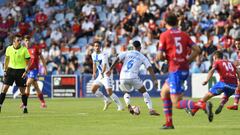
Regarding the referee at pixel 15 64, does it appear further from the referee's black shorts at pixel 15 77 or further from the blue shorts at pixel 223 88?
the blue shorts at pixel 223 88

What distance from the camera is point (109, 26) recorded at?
41188mm

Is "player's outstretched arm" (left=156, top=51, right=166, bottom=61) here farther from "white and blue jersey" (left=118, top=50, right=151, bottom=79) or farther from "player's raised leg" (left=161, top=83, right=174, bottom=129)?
"white and blue jersey" (left=118, top=50, right=151, bottom=79)

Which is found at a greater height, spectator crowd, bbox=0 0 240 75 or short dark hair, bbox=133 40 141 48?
spectator crowd, bbox=0 0 240 75

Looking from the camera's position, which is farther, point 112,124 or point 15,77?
point 15,77

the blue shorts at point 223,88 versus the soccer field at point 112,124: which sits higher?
the blue shorts at point 223,88

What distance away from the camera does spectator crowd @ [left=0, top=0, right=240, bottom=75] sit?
37938 millimetres

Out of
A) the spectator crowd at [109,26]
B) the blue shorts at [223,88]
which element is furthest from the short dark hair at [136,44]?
the spectator crowd at [109,26]

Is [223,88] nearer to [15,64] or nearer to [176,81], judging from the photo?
[176,81]

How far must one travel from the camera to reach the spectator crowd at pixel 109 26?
124 feet

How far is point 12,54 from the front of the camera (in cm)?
2345

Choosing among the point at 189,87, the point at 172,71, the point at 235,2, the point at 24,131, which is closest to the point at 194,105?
the point at 172,71

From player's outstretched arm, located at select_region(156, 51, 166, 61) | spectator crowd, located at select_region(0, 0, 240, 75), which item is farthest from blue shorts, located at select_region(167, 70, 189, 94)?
spectator crowd, located at select_region(0, 0, 240, 75)

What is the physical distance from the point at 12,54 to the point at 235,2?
13468mm

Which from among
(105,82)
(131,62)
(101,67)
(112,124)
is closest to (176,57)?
(112,124)
